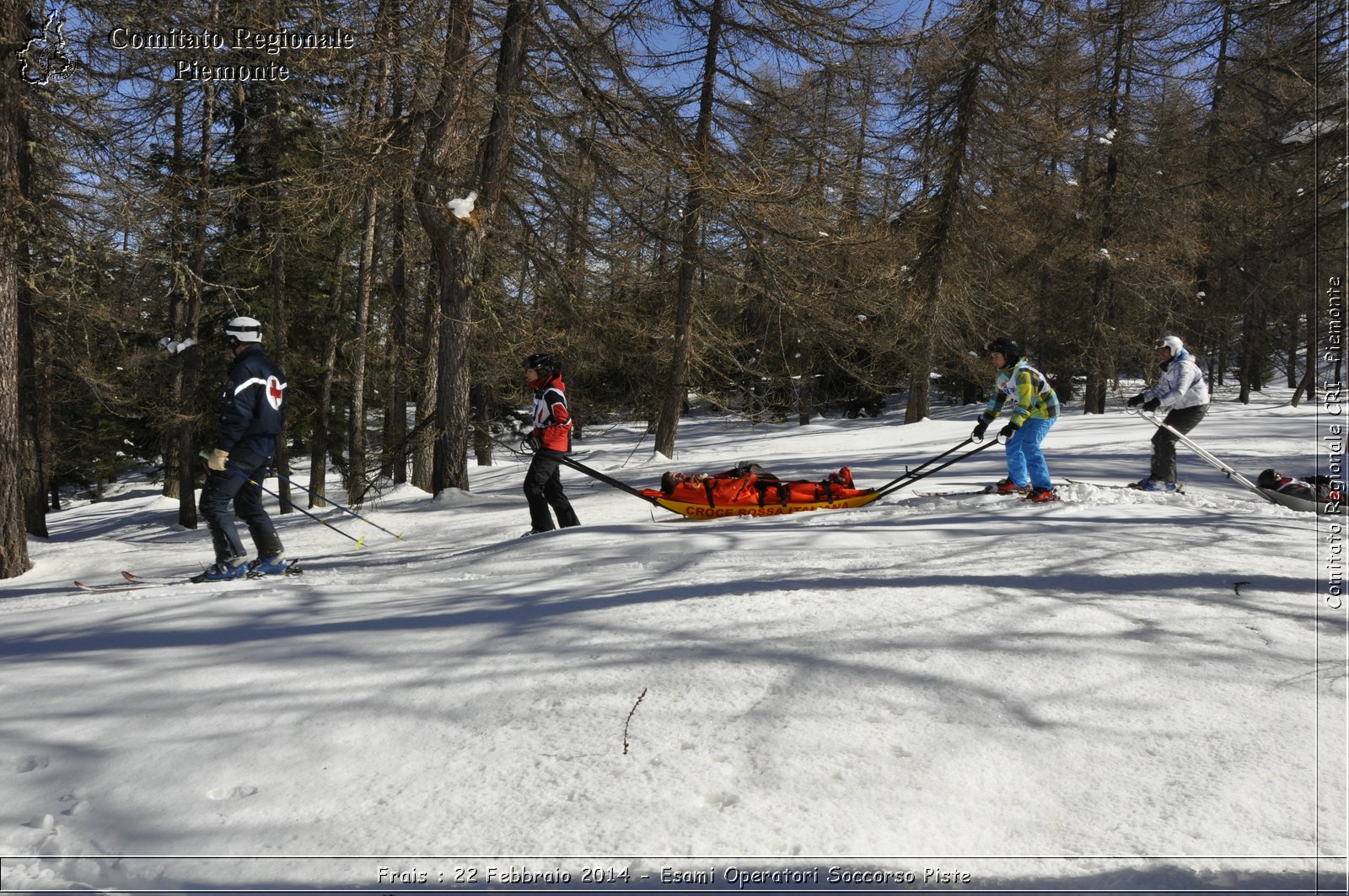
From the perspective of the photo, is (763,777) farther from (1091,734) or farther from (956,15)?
(956,15)

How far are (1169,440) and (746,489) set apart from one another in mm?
4796

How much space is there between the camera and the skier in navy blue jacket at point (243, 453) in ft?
21.6

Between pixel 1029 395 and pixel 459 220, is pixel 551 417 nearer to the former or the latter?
pixel 459 220

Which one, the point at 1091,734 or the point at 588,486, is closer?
the point at 1091,734

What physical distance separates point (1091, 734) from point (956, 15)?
19523 mm

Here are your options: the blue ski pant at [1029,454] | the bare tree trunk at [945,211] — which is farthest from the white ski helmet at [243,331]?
the bare tree trunk at [945,211]

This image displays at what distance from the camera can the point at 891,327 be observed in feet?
59.5

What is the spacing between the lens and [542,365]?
8055 millimetres

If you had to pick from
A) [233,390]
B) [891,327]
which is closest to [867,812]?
[233,390]

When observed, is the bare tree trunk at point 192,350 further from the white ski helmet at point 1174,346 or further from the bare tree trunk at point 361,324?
the white ski helmet at point 1174,346

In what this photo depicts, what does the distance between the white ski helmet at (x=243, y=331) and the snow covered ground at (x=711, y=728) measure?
85.2 inches

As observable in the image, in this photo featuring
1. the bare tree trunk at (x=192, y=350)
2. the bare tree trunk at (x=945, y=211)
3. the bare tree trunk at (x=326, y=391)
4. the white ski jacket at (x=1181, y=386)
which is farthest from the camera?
the bare tree trunk at (x=945, y=211)

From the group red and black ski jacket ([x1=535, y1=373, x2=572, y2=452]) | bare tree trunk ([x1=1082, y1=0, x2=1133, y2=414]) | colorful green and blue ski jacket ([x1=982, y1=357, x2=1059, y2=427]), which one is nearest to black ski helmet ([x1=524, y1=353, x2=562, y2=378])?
red and black ski jacket ([x1=535, y1=373, x2=572, y2=452])

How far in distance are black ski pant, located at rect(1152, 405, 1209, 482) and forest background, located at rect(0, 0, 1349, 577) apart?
2.18 meters
